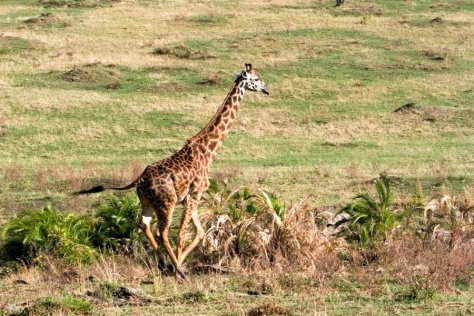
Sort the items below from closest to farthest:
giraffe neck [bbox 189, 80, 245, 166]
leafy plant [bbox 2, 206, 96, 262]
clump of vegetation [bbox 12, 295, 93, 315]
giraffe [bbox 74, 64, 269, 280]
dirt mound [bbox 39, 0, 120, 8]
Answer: clump of vegetation [bbox 12, 295, 93, 315] → giraffe [bbox 74, 64, 269, 280] → giraffe neck [bbox 189, 80, 245, 166] → leafy plant [bbox 2, 206, 96, 262] → dirt mound [bbox 39, 0, 120, 8]

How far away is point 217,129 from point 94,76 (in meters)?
25.3

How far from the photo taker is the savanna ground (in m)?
→ 13.4

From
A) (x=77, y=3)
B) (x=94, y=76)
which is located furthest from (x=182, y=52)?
(x=77, y=3)

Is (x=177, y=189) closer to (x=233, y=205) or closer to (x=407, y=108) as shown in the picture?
(x=233, y=205)

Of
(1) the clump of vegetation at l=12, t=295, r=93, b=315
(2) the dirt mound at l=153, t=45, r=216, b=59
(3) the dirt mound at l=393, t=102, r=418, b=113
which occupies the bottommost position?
(3) the dirt mound at l=393, t=102, r=418, b=113

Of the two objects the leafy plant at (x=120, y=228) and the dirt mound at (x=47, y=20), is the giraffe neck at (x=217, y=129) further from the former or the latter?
the dirt mound at (x=47, y=20)

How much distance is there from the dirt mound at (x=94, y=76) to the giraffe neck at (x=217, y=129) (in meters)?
23.7

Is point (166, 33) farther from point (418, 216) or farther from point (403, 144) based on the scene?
point (418, 216)

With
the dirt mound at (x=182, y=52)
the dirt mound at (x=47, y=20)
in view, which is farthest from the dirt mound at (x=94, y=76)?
the dirt mound at (x=47, y=20)

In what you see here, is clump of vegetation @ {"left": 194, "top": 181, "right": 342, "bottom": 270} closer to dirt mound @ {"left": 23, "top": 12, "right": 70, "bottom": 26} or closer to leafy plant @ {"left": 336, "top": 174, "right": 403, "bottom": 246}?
leafy plant @ {"left": 336, "top": 174, "right": 403, "bottom": 246}

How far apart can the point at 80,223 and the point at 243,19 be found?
38.1 metres

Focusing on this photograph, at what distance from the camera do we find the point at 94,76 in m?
40.3

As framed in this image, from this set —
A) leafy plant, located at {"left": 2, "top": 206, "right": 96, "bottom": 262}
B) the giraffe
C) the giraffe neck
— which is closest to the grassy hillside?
leafy plant, located at {"left": 2, "top": 206, "right": 96, "bottom": 262}

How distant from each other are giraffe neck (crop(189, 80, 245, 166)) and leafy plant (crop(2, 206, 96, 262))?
2511 millimetres
